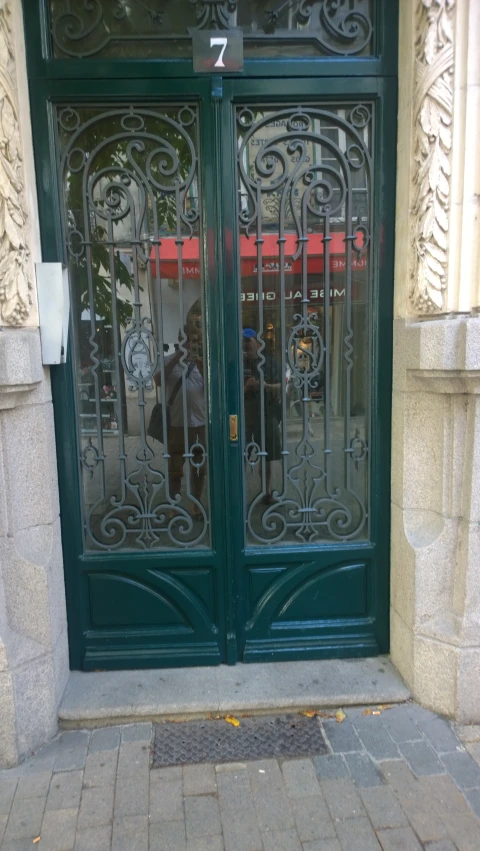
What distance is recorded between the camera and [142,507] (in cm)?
337

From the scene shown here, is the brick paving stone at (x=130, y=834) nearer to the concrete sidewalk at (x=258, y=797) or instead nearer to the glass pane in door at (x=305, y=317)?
the concrete sidewalk at (x=258, y=797)

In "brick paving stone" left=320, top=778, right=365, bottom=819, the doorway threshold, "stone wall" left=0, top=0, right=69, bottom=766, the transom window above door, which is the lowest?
"brick paving stone" left=320, top=778, right=365, bottom=819

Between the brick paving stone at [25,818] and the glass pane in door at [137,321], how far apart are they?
130 cm

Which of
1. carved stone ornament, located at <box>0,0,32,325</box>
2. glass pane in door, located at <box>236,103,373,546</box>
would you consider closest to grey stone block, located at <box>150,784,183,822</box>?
glass pane in door, located at <box>236,103,373,546</box>

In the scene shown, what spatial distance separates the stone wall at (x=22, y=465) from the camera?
8.90 ft

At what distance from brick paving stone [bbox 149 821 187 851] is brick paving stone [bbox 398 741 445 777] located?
3.78 feet

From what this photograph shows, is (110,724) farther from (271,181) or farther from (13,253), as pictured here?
(271,181)

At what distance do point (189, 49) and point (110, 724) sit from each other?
12.4 feet

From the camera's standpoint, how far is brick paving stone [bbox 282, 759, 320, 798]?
2604 millimetres

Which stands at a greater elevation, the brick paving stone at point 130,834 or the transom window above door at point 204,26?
the transom window above door at point 204,26

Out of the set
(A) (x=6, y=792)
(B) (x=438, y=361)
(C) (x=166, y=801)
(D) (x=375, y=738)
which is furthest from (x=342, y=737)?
(B) (x=438, y=361)

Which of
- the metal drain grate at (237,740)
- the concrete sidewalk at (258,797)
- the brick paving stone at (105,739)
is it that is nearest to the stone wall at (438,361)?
the concrete sidewalk at (258,797)

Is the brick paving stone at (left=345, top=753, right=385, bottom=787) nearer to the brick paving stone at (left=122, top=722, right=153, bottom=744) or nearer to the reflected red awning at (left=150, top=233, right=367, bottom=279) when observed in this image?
the brick paving stone at (left=122, top=722, right=153, bottom=744)

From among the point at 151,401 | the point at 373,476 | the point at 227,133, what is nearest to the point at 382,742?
the point at 373,476
